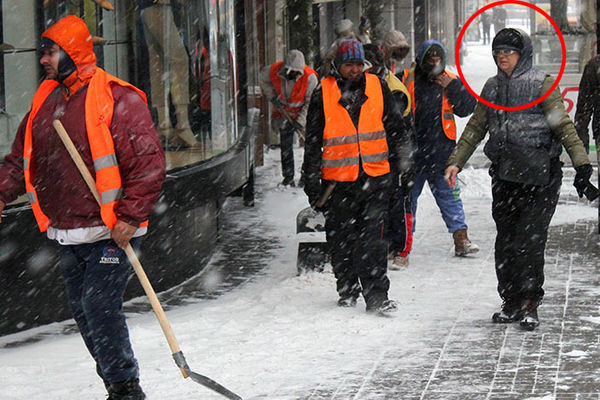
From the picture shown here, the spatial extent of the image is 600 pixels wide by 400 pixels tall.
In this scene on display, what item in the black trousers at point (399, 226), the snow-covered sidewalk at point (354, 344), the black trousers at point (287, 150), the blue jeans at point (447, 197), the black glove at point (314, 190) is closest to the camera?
the snow-covered sidewalk at point (354, 344)

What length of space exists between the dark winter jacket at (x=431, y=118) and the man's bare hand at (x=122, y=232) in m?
4.46

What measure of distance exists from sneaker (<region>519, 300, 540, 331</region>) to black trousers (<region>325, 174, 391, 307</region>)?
92cm

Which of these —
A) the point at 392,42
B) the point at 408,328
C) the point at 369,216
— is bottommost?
the point at 408,328

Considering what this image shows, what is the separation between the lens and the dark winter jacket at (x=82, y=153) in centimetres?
538

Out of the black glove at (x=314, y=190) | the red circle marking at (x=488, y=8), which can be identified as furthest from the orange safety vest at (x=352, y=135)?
the red circle marking at (x=488, y=8)

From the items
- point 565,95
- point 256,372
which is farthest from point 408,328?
point 565,95

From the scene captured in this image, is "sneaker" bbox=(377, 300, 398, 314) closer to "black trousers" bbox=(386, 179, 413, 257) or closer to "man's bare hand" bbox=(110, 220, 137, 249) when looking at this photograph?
"black trousers" bbox=(386, 179, 413, 257)

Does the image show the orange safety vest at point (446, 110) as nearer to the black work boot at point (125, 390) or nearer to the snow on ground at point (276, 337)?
the snow on ground at point (276, 337)

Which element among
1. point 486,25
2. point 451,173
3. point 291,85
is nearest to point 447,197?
point 451,173

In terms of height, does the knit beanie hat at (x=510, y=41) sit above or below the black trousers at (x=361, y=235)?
above

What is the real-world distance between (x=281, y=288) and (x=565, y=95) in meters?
6.23

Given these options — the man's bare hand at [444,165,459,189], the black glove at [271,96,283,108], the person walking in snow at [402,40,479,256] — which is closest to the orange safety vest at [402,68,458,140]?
the person walking in snow at [402,40,479,256]

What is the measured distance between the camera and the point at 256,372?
251 inches

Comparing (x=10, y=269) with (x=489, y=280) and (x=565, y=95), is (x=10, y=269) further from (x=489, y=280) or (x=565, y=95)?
(x=565, y=95)
